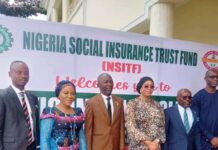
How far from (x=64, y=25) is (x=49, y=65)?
52cm

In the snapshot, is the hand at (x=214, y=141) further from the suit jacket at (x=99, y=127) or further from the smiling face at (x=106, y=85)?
the smiling face at (x=106, y=85)

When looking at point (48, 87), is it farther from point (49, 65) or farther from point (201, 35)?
point (201, 35)

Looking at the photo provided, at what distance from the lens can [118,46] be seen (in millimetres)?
4000

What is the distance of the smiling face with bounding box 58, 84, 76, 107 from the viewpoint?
290 centimetres

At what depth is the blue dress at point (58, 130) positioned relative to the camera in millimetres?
2789

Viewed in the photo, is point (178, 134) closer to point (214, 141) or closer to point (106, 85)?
point (214, 141)

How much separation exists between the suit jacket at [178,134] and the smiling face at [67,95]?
4.15ft

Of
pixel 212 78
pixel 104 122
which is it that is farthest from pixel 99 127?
pixel 212 78

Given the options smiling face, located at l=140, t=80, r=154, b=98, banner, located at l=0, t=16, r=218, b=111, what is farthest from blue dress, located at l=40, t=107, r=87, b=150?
smiling face, located at l=140, t=80, r=154, b=98

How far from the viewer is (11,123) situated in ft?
9.05

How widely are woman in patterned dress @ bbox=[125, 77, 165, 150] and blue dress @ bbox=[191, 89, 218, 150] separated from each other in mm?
738

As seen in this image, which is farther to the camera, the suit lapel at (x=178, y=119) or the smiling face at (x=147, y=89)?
the suit lapel at (x=178, y=119)

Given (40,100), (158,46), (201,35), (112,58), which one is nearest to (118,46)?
(112,58)

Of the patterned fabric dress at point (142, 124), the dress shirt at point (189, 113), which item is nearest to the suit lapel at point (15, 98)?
the patterned fabric dress at point (142, 124)
